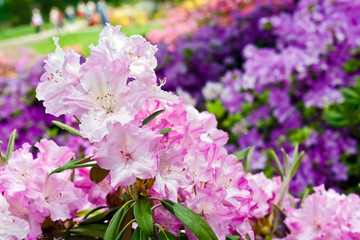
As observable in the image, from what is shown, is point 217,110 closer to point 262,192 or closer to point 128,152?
point 262,192

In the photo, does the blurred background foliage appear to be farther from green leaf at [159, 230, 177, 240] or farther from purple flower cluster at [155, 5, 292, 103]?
green leaf at [159, 230, 177, 240]

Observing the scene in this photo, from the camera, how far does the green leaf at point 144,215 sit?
A: 0.66 metres

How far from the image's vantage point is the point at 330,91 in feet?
8.27

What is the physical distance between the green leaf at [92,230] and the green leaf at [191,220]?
16 centimetres

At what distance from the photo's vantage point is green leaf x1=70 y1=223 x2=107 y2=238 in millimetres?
796

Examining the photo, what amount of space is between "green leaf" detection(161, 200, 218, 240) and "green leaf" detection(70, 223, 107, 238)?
0.52 ft

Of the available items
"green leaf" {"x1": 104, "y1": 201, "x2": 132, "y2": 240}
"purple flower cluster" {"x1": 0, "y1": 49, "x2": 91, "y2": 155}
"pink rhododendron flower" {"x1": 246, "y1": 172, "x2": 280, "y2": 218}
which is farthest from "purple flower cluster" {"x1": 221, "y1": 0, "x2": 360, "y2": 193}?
"green leaf" {"x1": 104, "y1": 201, "x2": 132, "y2": 240}

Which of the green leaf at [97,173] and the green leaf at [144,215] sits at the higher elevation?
the green leaf at [97,173]

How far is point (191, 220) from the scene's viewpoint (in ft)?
2.24

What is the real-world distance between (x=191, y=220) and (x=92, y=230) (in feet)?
0.69

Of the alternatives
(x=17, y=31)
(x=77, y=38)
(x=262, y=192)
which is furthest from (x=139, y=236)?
(x=17, y=31)

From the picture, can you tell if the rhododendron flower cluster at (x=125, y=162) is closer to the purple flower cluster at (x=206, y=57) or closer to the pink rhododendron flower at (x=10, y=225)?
the pink rhododendron flower at (x=10, y=225)

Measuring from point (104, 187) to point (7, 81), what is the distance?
3222 mm

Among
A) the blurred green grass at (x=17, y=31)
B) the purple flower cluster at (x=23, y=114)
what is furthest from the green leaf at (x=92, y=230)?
the blurred green grass at (x=17, y=31)
